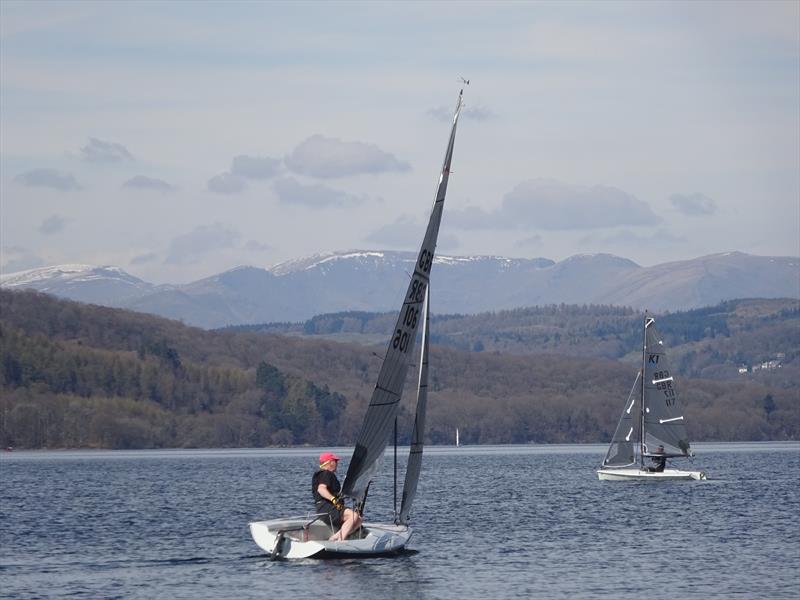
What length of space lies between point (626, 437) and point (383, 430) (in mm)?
54049

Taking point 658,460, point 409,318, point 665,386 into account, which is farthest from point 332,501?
point 665,386

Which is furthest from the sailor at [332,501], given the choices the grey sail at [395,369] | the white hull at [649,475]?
the white hull at [649,475]

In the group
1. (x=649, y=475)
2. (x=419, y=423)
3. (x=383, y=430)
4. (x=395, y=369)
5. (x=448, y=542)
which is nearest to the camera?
(x=395, y=369)

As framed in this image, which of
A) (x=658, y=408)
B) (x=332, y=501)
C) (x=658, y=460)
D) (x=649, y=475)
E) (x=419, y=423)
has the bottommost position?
(x=332, y=501)

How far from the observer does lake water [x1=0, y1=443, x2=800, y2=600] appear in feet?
143

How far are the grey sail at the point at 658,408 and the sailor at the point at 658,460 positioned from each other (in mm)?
251

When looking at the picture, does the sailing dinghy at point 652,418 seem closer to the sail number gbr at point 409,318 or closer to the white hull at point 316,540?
the white hull at point 316,540

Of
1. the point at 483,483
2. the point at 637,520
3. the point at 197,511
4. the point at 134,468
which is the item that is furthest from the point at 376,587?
the point at 134,468

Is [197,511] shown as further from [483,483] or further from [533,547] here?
[483,483]

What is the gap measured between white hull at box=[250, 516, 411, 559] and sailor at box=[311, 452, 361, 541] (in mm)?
402

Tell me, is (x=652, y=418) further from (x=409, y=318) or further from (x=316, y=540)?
(x=316, y=540)

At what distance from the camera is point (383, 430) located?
4756 centimetres

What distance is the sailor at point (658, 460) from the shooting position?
96.0 metres

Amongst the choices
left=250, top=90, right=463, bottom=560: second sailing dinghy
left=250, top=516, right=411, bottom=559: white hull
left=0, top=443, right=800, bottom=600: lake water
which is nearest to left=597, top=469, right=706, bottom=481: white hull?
left=0, top=443, right=800, bottom=600: lake water
